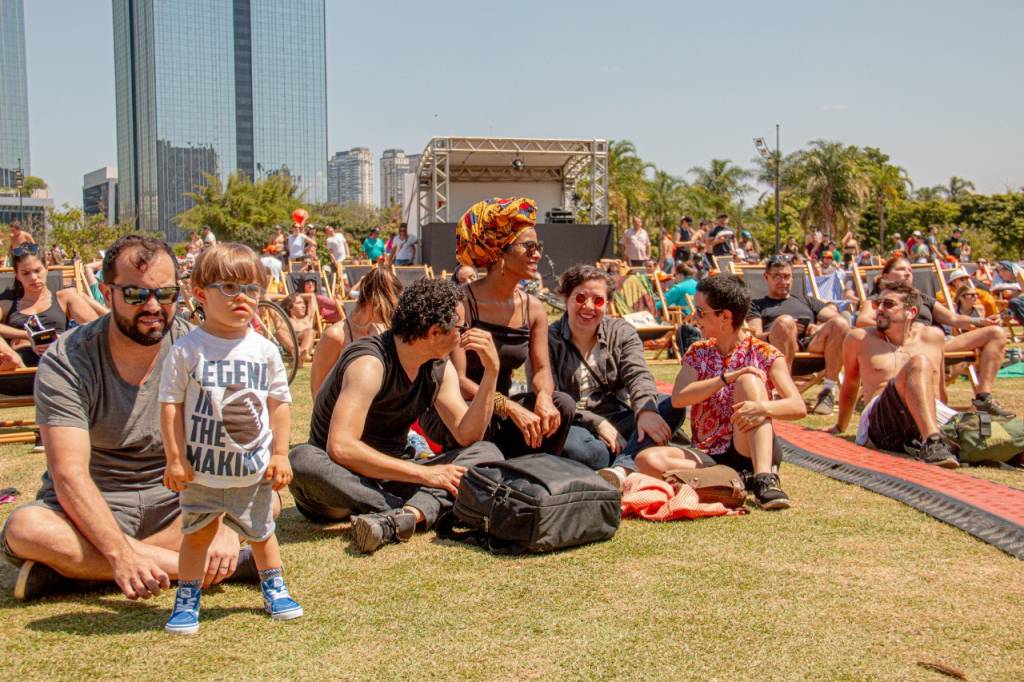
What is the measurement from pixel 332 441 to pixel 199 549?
40.8 inches

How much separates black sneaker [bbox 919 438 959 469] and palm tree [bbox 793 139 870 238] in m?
51.0

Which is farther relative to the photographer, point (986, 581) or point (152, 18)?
point (152, 18)

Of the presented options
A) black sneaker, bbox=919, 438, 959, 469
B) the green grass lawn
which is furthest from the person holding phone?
black sneaker, bbox=919, 438, 959, 469

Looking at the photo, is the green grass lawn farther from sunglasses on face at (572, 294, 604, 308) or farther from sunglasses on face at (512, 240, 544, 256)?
sunglasses on face at (512, 240, 544, 256)

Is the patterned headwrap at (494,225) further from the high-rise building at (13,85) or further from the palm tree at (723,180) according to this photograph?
the high-rise building at (13,85)

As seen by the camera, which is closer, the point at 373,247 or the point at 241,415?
the point at 241,415

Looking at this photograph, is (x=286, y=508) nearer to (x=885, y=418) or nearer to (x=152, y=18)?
(x=885, y=418)

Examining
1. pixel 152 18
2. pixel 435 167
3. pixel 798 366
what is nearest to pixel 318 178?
pixel 152 18

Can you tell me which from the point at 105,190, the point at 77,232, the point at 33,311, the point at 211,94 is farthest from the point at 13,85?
the point at 33,311

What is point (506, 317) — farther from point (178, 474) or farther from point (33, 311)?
point (33, 311)

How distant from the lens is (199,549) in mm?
3148

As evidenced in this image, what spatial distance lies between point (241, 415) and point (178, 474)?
0.83ft

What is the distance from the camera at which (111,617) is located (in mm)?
3316

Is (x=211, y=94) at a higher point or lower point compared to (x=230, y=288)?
higher
